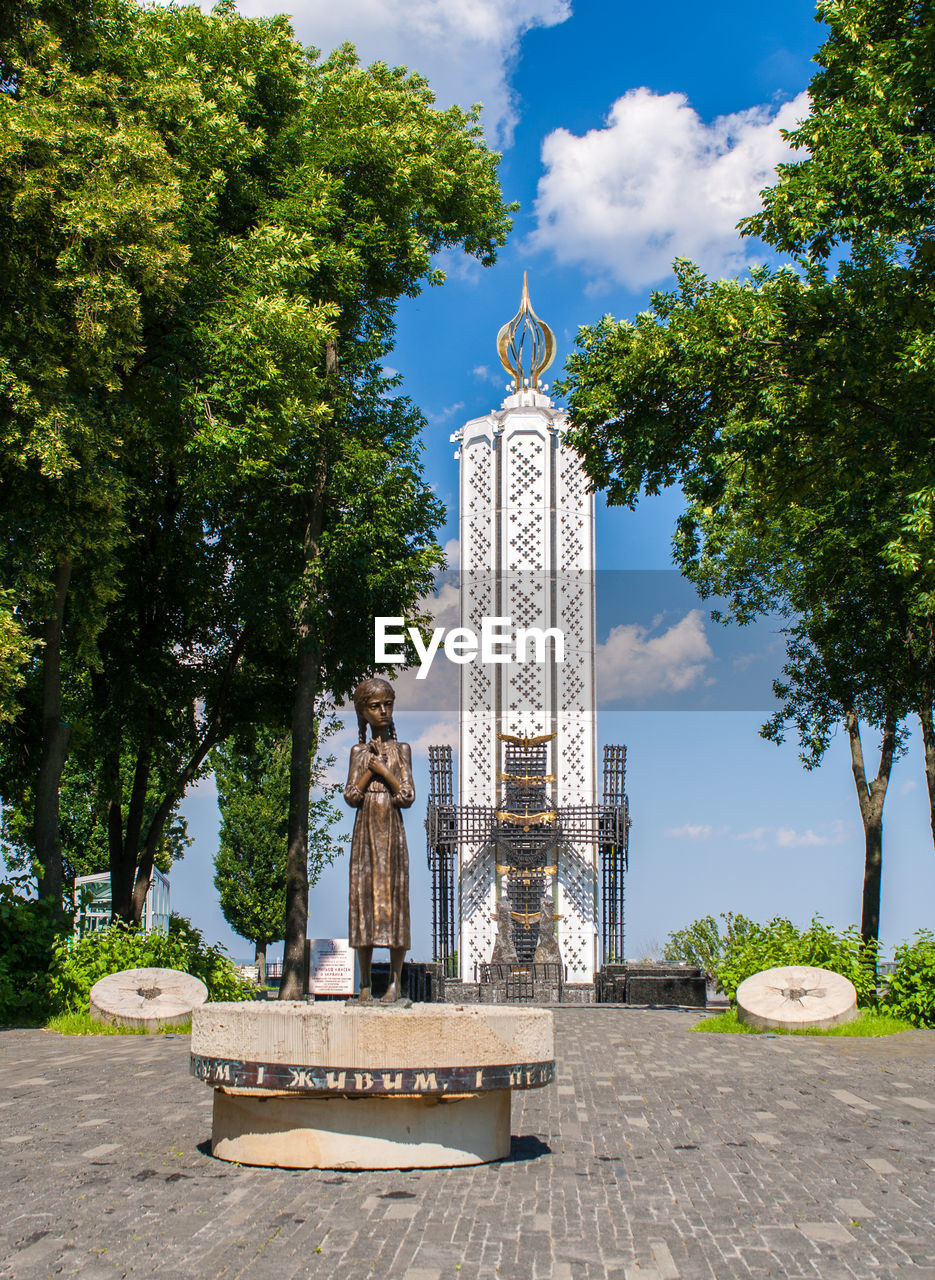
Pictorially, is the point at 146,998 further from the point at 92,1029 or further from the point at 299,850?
the point at 299,850

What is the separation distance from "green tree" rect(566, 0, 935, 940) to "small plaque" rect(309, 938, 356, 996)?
9724 mm

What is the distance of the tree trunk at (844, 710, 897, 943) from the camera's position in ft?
67.8

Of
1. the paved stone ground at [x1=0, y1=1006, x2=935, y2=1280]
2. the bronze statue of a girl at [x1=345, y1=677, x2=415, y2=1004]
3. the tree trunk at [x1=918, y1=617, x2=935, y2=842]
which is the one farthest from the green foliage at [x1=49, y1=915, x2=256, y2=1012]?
the tree trunk at [x1=918, y1=617, x2=935, y2=842]

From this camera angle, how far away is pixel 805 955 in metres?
16.2

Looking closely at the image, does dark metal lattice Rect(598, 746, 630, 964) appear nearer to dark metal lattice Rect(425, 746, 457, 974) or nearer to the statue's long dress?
dark metal lattice Rect(425, 746, 457, 974)

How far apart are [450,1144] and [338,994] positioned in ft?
44.6

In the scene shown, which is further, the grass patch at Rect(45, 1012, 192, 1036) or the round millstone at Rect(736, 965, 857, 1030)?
the round millstone at Rect(736, 965, 857, 1030)

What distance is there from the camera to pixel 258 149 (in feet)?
58.1

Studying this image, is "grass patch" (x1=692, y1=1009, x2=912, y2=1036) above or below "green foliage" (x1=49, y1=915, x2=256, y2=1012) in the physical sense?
below

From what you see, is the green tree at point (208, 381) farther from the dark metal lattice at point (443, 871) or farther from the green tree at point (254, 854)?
the green tree at point (254, 854)

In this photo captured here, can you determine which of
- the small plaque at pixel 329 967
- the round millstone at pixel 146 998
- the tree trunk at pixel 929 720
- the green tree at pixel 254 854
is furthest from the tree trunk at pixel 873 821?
the green tree at pixel 254 854

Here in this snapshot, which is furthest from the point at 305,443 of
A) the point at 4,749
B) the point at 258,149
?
the point at 4,749

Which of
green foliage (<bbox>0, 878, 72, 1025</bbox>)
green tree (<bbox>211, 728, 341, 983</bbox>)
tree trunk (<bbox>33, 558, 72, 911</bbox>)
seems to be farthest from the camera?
green tree (<bbox>211, 728, 341, 983</bbox>)

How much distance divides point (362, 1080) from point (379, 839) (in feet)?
6.33
